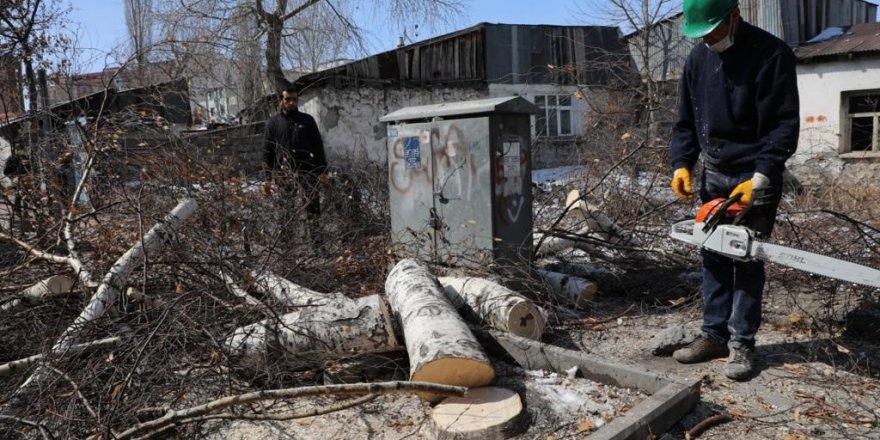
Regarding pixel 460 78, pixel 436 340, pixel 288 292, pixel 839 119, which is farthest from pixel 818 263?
pixel 460 78

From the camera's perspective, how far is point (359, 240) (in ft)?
18.9

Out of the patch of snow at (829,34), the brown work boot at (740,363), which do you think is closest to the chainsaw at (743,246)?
the brown work boot at (740,363)

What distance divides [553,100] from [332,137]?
769 cm

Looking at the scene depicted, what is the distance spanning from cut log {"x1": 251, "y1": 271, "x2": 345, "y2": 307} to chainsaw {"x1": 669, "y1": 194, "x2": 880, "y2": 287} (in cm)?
209

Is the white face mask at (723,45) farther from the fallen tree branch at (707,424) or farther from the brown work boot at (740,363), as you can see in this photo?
the fallen tree branch at (707,424)

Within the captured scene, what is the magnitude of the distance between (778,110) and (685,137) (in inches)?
23.8

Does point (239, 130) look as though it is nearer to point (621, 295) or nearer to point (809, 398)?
point (621, 295)

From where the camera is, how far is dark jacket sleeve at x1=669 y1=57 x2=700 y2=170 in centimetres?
368

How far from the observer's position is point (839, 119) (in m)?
13.5

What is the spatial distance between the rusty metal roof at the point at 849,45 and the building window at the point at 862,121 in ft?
3.14

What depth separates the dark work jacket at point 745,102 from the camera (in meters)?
3.15

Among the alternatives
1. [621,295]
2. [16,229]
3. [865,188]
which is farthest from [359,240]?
[865,188]

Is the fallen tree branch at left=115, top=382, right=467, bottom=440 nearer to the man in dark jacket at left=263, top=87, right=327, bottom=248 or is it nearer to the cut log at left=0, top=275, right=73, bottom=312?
the cut log at left=0, top=275, right=73, bottom=312

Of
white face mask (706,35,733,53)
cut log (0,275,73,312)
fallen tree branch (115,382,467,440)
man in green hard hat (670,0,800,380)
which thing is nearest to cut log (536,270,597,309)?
man in green hard hat (670,0,800,380)
